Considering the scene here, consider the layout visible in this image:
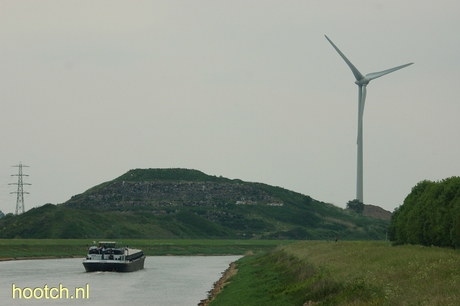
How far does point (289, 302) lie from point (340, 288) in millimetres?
5343

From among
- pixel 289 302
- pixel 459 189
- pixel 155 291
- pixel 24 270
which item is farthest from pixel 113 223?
pixel 289 302

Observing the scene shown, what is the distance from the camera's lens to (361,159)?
175 m

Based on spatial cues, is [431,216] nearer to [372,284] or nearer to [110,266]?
[372,284]

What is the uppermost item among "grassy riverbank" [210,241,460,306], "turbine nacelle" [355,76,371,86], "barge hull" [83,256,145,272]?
"turbine nacelle" [355,76,371,86]

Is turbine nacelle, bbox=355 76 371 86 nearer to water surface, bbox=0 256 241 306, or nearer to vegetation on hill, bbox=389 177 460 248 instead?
water surface, bbox=0 256 241 306

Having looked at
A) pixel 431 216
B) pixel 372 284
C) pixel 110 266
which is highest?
pixel 431 216

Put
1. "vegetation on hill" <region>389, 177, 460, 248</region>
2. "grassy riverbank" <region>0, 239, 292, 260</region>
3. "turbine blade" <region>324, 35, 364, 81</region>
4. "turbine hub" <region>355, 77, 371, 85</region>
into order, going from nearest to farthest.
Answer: "vegetation on hill" <region>389, 177, 460, 248</region> → "grassy riverbank" <region>0, 239, 292, 260</region> → "turbine blade" <region>324, 35, 364, 81</region> → "turbine hub" <region>355, 77, 371, 85</region>

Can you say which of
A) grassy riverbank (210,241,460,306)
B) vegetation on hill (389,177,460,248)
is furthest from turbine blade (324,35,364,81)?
grassy riverbank (210,241,460,306)

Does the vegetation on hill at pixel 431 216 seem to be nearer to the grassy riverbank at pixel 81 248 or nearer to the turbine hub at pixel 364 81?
the grassy riverbank at pixel 81 248

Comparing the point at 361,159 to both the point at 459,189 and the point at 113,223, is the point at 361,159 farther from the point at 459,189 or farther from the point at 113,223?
the point at 459,189

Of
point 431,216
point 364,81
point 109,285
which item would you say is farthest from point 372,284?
point 364,81

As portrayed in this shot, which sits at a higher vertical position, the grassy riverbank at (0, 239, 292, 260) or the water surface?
the grassy riverbank at (0, 239, 292, 260)

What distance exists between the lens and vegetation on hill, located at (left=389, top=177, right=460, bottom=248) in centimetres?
6109

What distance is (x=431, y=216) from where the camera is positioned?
6638 centimetres
